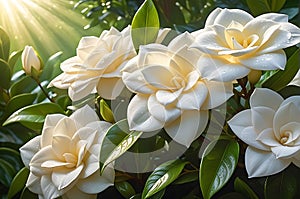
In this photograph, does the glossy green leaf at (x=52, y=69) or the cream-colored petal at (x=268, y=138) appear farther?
the glossy green leaf at (x=52, y=69)

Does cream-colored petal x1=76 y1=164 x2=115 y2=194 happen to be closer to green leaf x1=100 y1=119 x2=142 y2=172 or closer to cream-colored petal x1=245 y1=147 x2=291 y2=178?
green leaf x1=100 y1=119 x2=142 y2=172

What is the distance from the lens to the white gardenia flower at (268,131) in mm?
445

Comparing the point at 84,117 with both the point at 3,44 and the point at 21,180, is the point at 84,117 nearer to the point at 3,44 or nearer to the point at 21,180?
the point at 21,180

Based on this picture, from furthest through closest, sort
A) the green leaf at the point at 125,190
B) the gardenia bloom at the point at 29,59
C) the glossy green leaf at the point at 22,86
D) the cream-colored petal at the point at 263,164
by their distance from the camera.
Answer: the glossy green leaf at the point at 22,86 → the gardenia bloom at the point at 29,59 → the green leaf at the point at 125,190 → the cream-colored petal at the point at 263,164

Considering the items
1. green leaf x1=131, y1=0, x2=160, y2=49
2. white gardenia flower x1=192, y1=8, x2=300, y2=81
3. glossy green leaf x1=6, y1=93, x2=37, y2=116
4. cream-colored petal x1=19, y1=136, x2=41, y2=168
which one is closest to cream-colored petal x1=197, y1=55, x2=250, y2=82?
white gardenia flower x1=192, y1=8, x2=300, y2=81

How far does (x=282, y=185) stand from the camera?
48cm

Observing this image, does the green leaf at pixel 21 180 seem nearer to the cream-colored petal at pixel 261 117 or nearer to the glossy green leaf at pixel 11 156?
the glossy green leaf at pixel 11 156

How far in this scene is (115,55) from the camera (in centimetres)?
56

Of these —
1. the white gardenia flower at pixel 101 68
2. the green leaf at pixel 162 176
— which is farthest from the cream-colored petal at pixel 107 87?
the green leaf at pixel 162 176

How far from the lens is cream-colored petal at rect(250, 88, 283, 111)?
1.55 ft

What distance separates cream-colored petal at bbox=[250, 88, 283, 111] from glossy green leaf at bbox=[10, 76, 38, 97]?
0.47 meters

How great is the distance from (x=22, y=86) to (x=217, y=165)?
0.46 metres

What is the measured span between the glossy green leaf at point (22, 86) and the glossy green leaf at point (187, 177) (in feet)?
1.30

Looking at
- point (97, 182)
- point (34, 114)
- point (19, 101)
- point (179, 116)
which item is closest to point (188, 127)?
point (179, 116)
